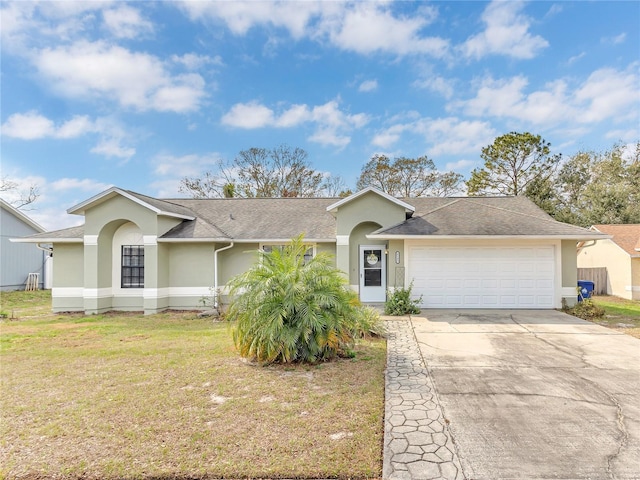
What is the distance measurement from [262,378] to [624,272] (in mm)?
20298

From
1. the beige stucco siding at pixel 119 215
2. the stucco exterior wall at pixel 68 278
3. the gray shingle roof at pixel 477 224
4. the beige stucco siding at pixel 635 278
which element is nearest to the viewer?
the gray shingle roof at pixel 477 224

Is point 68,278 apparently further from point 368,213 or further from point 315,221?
point 368,213

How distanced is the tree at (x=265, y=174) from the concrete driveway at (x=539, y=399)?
72.7 feet

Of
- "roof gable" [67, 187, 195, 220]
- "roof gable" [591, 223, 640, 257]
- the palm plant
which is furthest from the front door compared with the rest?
"roof gable" [591, 223, 640, 257]

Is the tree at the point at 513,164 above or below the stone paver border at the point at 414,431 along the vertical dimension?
above

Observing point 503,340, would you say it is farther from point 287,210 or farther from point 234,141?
point 234,141

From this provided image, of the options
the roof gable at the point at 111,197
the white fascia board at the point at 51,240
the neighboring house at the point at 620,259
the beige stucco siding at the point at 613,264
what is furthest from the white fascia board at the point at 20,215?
the beige stucco siding at the point at 613,264

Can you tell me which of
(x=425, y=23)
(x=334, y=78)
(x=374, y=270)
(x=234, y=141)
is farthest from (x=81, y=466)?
(x=234, y=141)

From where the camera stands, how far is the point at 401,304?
11469mm

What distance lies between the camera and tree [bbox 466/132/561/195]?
94.4 feet

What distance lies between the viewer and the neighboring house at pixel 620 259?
17078 millimetres

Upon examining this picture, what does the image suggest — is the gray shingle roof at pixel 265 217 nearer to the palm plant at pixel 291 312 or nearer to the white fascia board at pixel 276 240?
the white fascia board at pixel 276 240

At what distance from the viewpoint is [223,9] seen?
11039 mm

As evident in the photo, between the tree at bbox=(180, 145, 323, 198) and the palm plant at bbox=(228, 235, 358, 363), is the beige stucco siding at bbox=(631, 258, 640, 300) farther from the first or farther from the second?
the tree at bbox=(180, 145, 323, 198)
